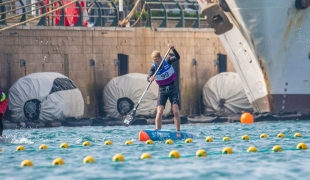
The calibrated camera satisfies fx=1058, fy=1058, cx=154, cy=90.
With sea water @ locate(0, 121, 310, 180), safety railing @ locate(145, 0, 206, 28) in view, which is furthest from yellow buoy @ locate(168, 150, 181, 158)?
safety railing @ locate(145, 0, 206, 28)

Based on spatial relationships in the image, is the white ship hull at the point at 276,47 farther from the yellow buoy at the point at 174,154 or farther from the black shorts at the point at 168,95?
the yellow buoy at the point at 174,154

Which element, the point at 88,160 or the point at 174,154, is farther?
the point at 174,154

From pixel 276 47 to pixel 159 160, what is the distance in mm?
14201

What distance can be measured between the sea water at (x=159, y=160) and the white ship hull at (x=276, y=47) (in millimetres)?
7235

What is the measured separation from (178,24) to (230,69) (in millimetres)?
2355

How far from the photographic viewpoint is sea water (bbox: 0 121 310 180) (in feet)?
45.0

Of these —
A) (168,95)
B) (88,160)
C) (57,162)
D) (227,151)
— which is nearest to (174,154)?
(227,151)

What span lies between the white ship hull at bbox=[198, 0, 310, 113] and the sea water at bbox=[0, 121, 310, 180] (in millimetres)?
7235

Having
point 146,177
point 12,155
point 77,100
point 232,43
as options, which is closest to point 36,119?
point 77,100

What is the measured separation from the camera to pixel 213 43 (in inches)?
1404

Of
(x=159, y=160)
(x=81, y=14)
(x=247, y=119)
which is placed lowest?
(x=247, y=119)

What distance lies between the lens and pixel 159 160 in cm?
1548

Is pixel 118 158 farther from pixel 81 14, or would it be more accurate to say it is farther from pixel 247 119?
pixel 81 14

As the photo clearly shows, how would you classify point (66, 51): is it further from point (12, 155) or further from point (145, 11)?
point (12, 155)
